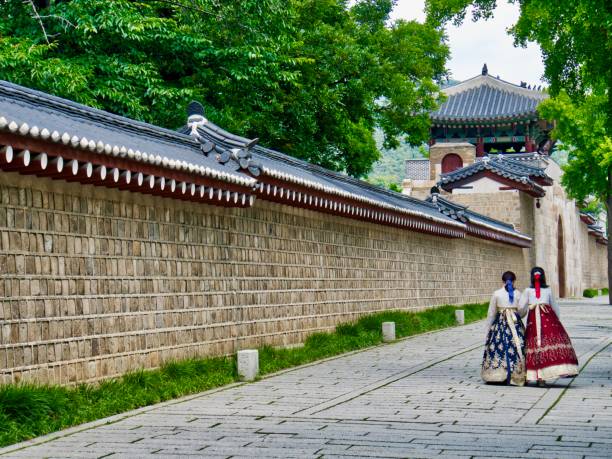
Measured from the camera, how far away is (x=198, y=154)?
14.3m

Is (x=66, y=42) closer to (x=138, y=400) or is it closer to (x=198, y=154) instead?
(x=198, y=154)

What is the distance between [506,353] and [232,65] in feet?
45.5

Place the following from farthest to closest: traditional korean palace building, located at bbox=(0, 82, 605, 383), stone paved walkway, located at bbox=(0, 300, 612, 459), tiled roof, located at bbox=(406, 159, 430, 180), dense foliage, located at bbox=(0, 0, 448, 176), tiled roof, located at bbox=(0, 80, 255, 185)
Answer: tiled roof, located at bbox=(406, 159, 430, 180) < dense foliage, located at bbox=(0, 0, 448, 176) < traditional korean palace building, located at bbox=(0, 82, 605, 383) < tiled roof, located at bbox=(0, 80, 255, 185) < stone paved walkway, located at bbox=(0, 300, 612, 459)

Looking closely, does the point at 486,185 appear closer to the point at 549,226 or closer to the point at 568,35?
the point at 549,226

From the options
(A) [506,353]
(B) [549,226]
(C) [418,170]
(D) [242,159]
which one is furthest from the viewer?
(C) [418,170]

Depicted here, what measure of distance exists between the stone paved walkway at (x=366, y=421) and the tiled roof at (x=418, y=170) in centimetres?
3775

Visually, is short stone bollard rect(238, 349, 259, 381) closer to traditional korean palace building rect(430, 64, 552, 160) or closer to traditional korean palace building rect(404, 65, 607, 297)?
traditional korean palace building rect(404, 65, 607, 297)

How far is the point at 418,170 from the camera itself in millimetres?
52406

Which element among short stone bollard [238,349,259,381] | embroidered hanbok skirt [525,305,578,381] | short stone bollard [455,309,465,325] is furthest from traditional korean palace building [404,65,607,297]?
short stone bollard [238,349,259,381]

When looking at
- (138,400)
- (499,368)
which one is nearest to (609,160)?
(499,368)

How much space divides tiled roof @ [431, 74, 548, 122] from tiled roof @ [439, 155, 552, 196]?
7262mm

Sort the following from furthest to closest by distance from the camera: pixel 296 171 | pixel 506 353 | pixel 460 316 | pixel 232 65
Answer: pixel 460 316 < pixel 232 65 < pixel 296 171 < pixel 506 353

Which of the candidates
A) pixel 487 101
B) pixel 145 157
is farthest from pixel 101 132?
pixel 487 101

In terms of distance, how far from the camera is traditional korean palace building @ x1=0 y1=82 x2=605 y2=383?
9852mm
